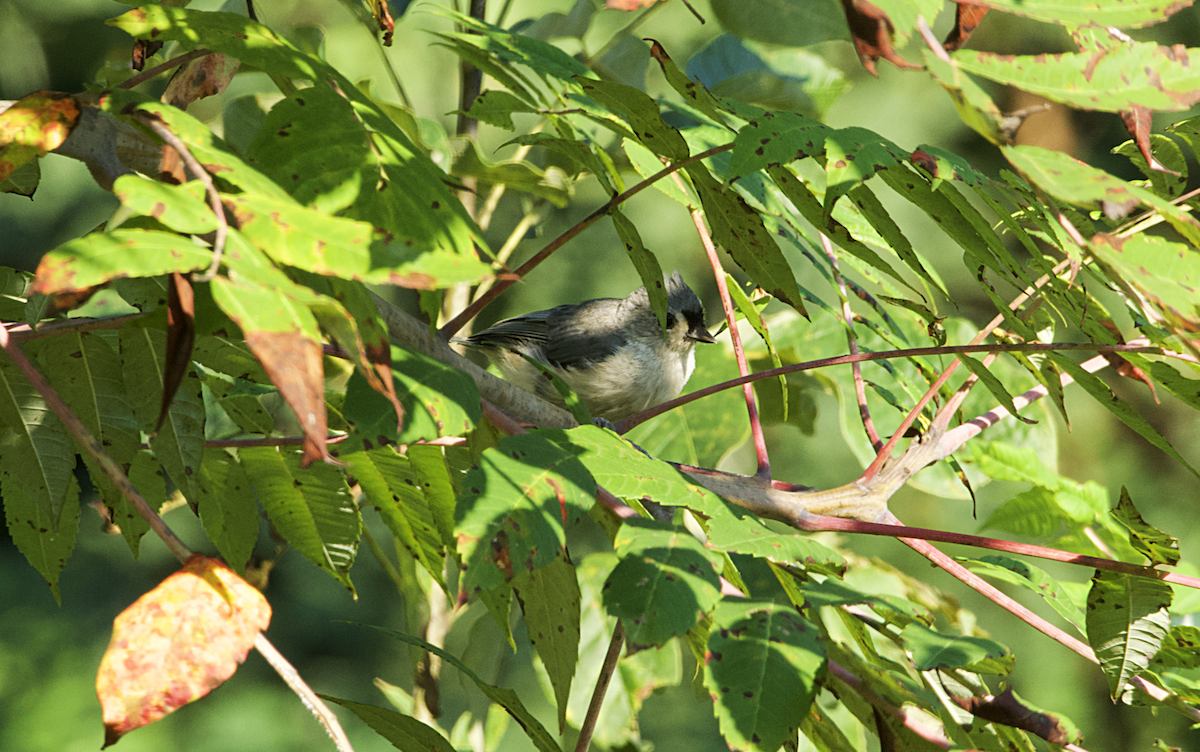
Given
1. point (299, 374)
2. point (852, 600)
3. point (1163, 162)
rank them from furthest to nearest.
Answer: point (1163, 162) → point (852, 600) → point (299, 374)

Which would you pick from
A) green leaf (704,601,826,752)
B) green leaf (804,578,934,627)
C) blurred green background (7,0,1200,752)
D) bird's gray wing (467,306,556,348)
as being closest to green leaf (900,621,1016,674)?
green leaf (804,578,934,627)

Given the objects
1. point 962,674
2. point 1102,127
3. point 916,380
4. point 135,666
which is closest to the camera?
point 135,666

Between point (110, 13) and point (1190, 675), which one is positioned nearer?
point (1190, 675)

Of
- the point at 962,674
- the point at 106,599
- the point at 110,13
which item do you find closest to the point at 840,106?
the point at 110,13

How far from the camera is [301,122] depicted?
51 cm

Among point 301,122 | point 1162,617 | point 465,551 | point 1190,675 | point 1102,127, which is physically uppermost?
→ point 301,122

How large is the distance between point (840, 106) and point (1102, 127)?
1.75 m

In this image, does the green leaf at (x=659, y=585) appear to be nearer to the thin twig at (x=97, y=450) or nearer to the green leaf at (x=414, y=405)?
the green leaf at (x=414, y=405)

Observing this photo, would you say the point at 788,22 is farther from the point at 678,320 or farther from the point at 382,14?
the point at 678,320

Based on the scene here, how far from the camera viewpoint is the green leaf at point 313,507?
76cm

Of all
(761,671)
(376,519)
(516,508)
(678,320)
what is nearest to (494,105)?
(516,508)

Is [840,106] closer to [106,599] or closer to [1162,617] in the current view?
[1162,617]

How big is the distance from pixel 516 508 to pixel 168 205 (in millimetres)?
239

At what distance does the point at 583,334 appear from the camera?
2453 mm
